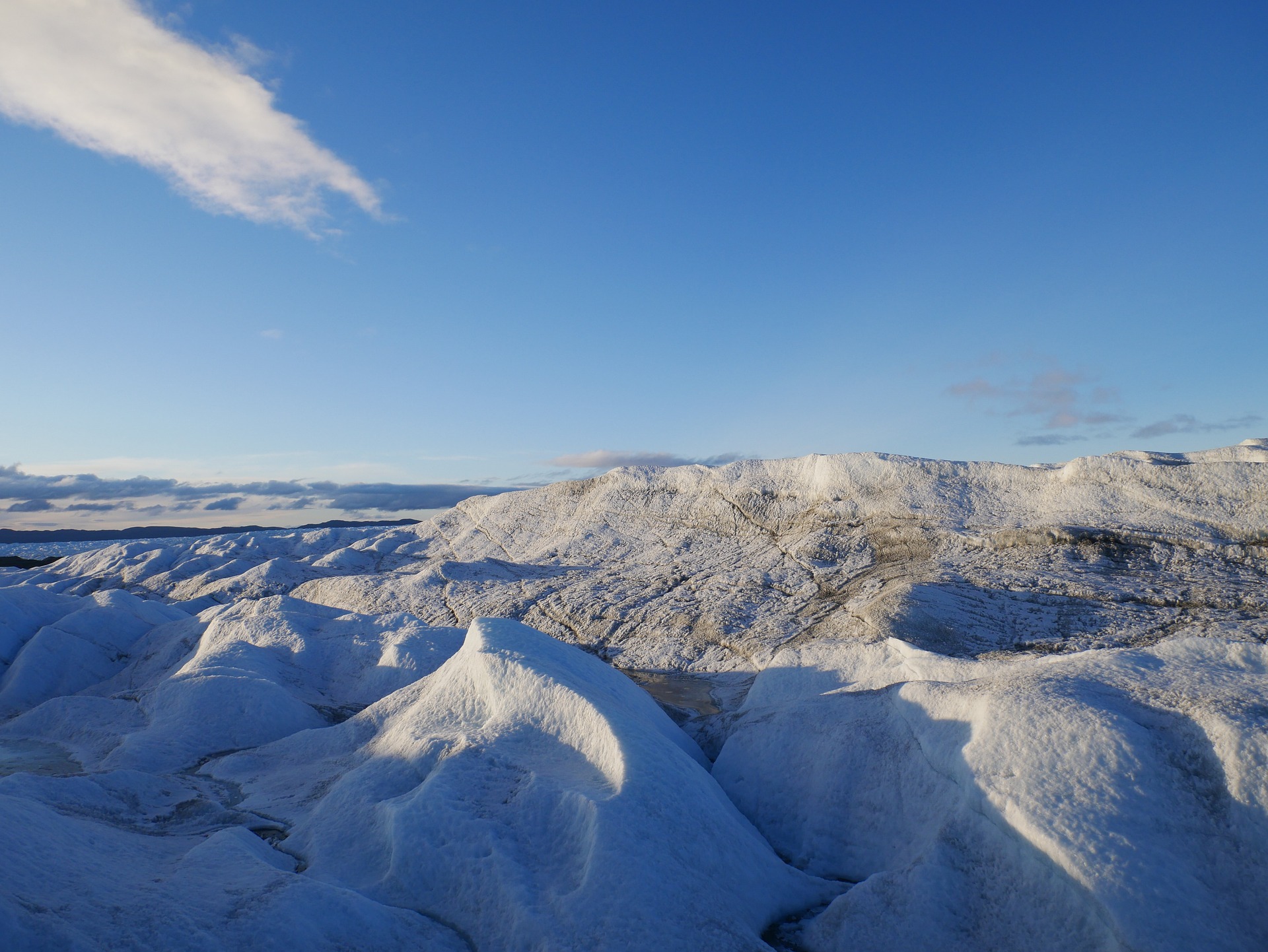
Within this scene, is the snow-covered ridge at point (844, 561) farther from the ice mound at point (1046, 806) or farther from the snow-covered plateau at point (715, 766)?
the ice mound at point (1046, 806)

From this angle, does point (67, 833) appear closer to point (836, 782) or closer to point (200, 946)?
point (200, 946)

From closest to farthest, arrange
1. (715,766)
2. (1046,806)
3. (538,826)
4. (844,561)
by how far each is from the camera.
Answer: (1046,806) < (538,826) < (715,766) < (844,561)

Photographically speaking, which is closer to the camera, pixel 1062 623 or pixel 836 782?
pixel 836 782

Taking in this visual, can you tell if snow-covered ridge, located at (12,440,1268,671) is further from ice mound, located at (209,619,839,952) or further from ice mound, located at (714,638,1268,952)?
ice mound, located at (209,619,839,952)

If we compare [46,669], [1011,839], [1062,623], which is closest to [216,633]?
[46,669]

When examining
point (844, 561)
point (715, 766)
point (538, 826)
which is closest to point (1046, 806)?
point (538, 826)

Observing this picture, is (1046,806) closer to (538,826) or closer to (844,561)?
(538,826)
